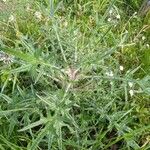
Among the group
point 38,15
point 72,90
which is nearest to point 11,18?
point 38,15

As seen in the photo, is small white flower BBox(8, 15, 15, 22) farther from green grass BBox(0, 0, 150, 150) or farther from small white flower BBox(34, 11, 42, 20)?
small white flower BBox(34, 11, 42, 20)

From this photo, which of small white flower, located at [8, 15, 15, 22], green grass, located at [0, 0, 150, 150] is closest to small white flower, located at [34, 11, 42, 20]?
green grass, located at [0, 0, 150, 150]

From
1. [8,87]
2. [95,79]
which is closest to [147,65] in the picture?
[95,79]

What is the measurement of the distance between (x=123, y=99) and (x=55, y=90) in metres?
0.46

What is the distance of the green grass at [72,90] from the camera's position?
2397 millimetres

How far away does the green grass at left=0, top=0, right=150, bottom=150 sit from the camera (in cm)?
240

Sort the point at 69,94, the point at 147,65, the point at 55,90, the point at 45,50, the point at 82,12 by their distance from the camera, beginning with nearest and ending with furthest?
the point at 69,94 → the point at 55,90 → the point at 45,50 → the point at 147,65 → the point at 82,12

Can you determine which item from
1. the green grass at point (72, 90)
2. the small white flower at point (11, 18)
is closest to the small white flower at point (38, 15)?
the green grass at point (72, 90)

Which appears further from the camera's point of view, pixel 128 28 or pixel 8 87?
pixel 128 28

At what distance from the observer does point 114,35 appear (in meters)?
3.01

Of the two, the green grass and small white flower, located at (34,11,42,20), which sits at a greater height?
small white flower, located at (34,11,42,20)

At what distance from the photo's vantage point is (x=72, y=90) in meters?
2.48

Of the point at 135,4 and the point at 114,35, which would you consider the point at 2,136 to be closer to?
the point at 114,35

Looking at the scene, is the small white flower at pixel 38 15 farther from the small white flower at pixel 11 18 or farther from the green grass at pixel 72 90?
the small white flower at pixel 11 18
